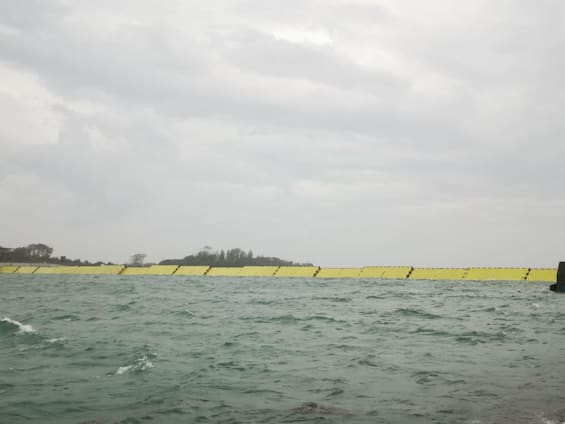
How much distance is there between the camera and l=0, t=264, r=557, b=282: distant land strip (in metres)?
51.4

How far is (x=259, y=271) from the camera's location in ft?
220

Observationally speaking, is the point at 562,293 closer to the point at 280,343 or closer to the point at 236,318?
the point at 236,318

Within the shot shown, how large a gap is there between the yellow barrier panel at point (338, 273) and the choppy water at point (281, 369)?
4121cm

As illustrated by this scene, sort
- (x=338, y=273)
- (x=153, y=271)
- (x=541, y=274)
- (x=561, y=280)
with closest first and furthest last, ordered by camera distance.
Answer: (x=561, y=280) < (x=541, y=274) < (x=338, y=273) < (x=153, y=271)

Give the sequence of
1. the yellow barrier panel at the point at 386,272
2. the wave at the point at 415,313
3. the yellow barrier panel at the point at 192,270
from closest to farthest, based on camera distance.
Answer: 1. the wave at the point at 415,313
2. the yellow barrier panel at the point at 386,272
3. the yellow barrier panel at the point at 192,270

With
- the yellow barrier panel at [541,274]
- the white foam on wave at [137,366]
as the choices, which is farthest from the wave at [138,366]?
the yellow barrier panel at [541,274]

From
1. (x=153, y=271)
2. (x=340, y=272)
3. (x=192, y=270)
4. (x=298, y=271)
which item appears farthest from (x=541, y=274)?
(x=153, y=271)

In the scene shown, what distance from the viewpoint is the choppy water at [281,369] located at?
273 inches

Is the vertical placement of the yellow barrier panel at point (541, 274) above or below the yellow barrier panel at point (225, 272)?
above

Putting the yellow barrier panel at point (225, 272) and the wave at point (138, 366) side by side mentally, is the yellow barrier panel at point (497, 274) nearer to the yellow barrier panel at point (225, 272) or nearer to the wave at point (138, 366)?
the yellow barrier panel at point (225, 272)

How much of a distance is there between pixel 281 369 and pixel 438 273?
49.1 metres

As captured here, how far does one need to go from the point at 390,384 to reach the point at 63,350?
24.4 ft

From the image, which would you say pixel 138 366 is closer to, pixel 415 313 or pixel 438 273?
pixel 415 313

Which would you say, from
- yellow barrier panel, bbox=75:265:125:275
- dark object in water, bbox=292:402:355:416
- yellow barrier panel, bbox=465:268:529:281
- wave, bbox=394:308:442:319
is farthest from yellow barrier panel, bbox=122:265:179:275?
dark object in water, bbox=292:402:355:416
